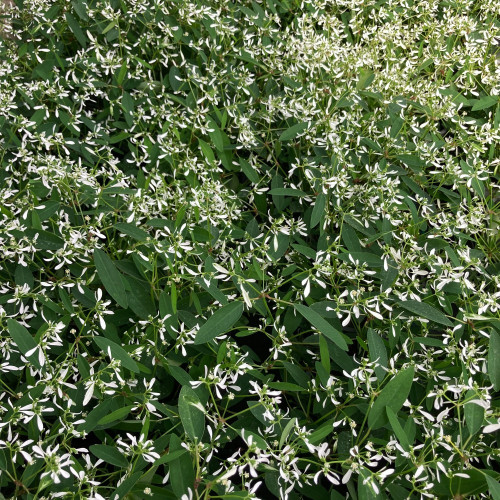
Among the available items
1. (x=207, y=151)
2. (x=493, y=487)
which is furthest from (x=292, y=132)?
(x=493, y=487)

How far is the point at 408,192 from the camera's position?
2.06 m

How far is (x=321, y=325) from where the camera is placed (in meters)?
1.37

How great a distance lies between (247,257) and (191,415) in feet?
2.00

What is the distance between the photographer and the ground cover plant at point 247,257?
124 cm

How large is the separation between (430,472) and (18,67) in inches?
84.0

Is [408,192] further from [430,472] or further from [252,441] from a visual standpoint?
[252,441]

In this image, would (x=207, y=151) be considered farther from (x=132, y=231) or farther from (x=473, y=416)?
(x=473, y=416)

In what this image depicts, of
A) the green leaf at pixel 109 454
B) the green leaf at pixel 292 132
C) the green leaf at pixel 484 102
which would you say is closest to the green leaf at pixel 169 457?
the green leaf at pixel 109 454

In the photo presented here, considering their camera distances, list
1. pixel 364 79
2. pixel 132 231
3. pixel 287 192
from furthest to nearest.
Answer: pixel 364 79 < pixel 287 192 < pixel 132 231

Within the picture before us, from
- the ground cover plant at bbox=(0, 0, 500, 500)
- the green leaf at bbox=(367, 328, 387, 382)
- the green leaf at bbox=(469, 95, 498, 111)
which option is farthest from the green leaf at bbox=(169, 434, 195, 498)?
the green leaf at bbox=(469, 95, 498, 111)

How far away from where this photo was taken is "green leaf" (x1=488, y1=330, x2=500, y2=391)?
1.36m

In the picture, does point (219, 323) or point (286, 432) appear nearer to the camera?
point (286, 432)

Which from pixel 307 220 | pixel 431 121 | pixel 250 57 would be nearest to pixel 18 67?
pixel 250 57

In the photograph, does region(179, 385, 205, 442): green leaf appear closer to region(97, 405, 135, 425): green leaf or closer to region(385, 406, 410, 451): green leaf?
region(97, 405, 135, 425): green leaf
